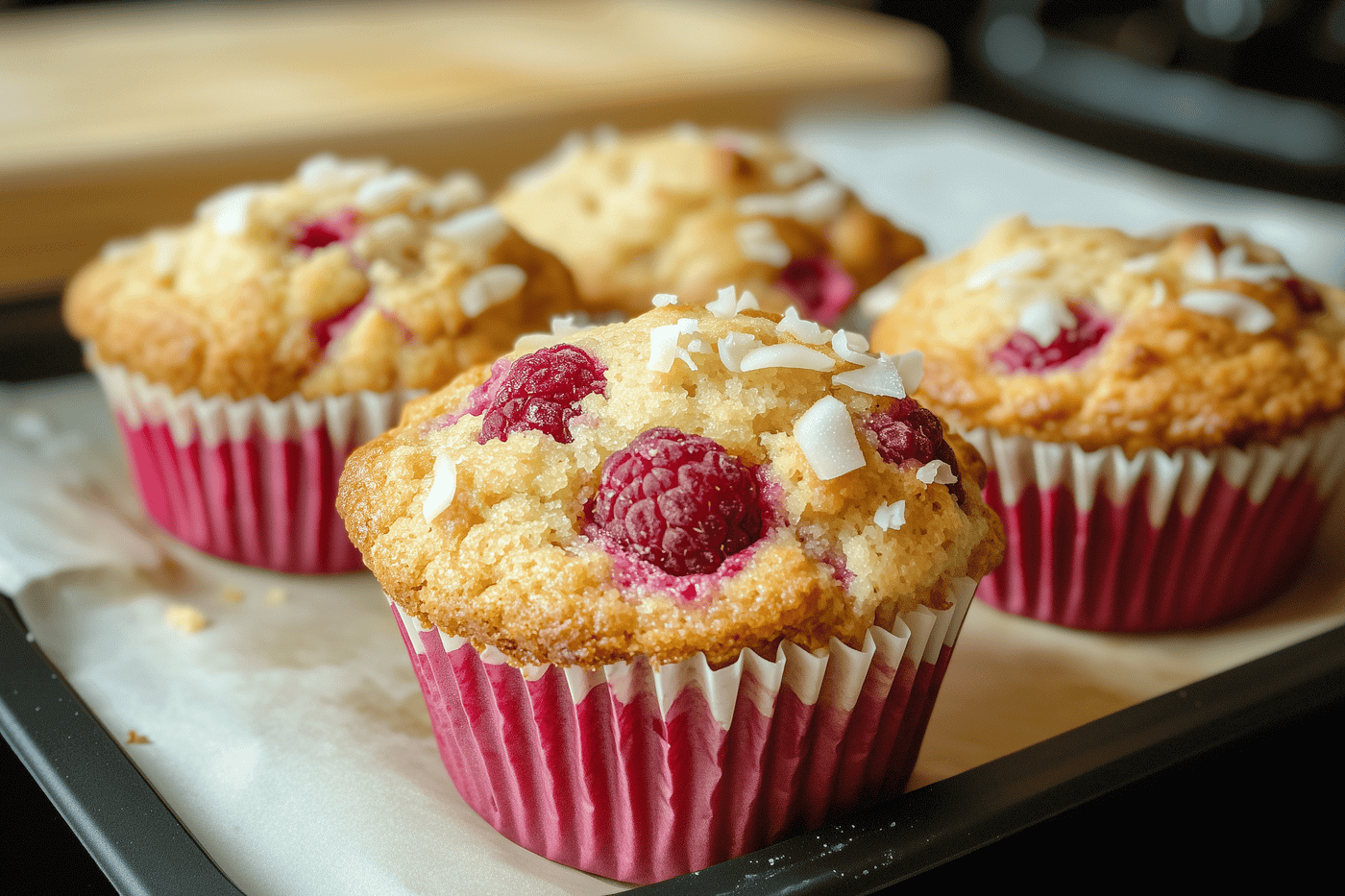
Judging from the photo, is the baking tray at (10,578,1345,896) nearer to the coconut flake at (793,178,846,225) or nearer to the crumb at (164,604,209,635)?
the crumb at (164,604,209,635)

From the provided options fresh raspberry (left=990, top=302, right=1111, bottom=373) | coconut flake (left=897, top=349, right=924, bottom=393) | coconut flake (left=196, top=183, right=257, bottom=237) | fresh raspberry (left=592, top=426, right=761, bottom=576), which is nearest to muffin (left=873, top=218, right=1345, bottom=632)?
fresh raspberry (left=990, top=302, right=1111, bottom=373)

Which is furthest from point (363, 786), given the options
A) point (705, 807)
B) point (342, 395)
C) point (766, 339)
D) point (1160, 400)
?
point (1160, 400)

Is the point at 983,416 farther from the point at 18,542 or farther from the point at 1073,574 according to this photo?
the point at 18,542

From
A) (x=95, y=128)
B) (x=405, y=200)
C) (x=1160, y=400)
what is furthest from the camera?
(x=95, y=128)

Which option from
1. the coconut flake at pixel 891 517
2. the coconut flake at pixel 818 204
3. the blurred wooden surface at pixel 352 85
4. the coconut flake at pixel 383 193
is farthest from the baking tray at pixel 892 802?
the blurred wooden surface at pixel 352 85

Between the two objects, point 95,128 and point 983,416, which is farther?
point 95,128

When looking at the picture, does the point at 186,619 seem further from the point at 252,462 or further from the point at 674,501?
the point at 674,501

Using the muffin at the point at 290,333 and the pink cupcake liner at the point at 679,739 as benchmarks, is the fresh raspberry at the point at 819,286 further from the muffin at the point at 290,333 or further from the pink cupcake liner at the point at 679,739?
the pink cupcake liner at the point at 679,739
